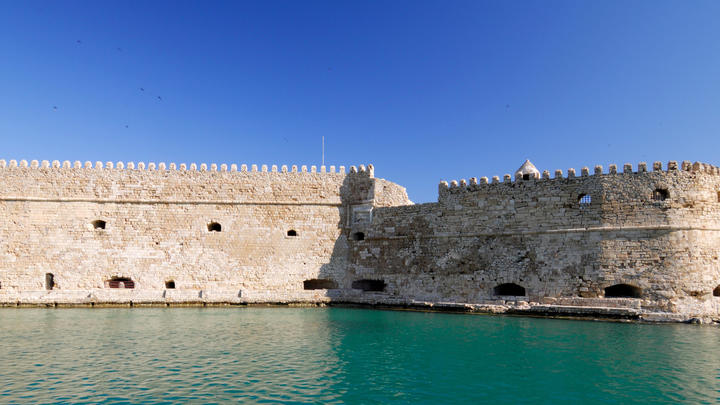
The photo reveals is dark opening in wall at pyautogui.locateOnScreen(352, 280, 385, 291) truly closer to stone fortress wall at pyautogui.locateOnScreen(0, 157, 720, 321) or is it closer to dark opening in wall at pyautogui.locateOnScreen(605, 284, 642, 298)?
stone fortress wall at pyautogui.locateOnScreen(0, 157, 720, 321)

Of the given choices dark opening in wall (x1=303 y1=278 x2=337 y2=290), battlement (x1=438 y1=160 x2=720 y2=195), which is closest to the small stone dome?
battlement (x1=438 y1=160 x2=720 y2=195)

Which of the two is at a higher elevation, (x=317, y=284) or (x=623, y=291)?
(x=623, y=291)

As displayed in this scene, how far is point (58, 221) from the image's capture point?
70.5 feet

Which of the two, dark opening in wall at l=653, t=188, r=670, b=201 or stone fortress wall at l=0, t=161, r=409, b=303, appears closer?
dark opening in wall at l=653, t=188, r=670, b=201

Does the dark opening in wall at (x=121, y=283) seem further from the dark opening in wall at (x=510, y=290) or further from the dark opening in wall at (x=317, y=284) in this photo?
the dark opening in wall at (x=510, y=290)

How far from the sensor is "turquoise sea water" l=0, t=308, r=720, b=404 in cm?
812

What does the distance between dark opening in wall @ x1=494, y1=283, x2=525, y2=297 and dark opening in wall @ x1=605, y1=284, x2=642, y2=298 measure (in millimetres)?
3152

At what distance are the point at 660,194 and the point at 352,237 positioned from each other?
13.0 m

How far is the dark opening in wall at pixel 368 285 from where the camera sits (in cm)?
2267

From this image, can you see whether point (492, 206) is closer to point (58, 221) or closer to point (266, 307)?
point (266, 307)

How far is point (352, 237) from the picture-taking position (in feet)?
75.0

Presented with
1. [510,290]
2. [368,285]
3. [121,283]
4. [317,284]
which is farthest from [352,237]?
[121,283]

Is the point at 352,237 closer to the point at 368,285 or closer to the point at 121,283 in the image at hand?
the point at 368,285

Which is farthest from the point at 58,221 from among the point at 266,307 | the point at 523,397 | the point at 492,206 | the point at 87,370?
the point at 523,397
